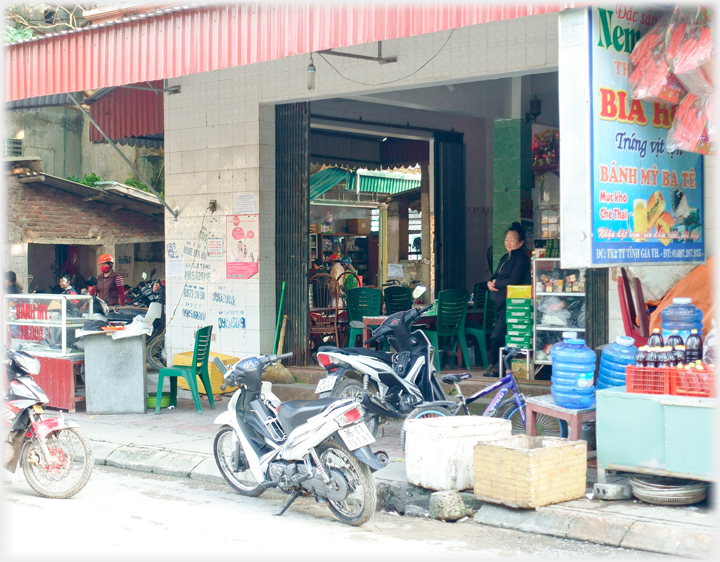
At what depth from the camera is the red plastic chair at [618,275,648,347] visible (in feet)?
23.6

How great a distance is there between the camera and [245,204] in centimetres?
1125

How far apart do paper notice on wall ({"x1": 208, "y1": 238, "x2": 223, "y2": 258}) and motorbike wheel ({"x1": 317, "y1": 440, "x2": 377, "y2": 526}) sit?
6.13 m

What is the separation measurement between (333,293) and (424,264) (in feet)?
16.0

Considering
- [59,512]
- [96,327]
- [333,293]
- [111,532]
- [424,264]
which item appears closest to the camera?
[111,532]

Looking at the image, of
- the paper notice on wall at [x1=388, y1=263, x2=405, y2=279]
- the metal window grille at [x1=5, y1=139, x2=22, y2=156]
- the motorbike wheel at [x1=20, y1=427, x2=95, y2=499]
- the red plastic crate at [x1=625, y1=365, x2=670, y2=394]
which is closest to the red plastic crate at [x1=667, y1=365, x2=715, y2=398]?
the red plastic crate at [x1=625, y1=365, x2=670, y2=394]

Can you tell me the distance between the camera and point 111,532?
5500 mm

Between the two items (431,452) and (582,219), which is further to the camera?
(431,452)

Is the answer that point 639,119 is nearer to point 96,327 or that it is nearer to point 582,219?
point 582,219

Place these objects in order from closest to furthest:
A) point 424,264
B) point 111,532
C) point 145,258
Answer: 1. point 111,532
2. point 424,264
3. point 145,258

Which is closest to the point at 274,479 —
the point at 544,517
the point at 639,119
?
the point at 544,517

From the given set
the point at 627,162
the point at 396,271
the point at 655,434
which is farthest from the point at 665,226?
the point at 396,271

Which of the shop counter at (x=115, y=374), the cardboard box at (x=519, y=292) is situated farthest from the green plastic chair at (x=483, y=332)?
the shop counter at (x=115, y=374)

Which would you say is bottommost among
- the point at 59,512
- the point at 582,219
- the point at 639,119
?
the point at 59,512

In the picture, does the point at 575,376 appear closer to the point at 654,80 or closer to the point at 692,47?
→ the point at 654,80
